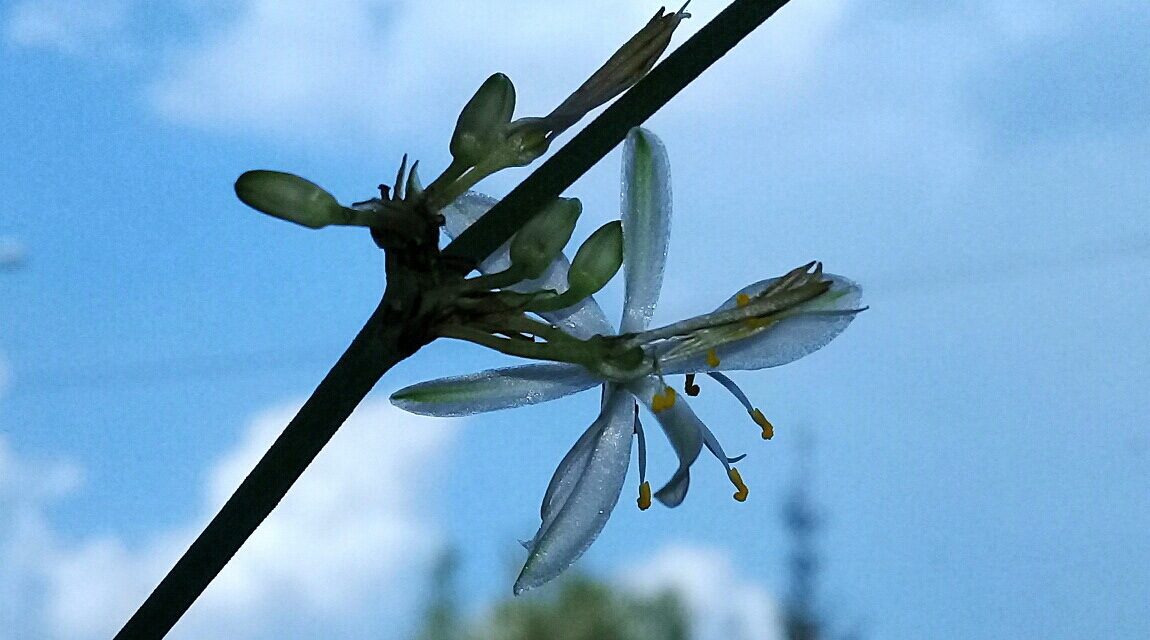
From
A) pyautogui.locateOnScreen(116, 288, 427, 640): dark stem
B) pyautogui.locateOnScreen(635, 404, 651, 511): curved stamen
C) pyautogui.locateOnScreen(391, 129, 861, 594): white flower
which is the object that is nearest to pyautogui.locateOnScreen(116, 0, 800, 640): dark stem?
pyautogui.locateOnScreen(116, 288, 427, 640): dark stem

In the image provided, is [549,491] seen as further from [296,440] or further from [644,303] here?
[296,440]

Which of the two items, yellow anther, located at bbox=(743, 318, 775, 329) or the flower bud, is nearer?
the flower bud

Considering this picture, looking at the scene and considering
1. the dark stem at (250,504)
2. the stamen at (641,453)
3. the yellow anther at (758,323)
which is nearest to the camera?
the dark stem at (250,504)

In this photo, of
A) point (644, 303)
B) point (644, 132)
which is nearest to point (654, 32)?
point (644, 132)

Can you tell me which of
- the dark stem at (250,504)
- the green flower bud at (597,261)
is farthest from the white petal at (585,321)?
the dark stem at (250,504)

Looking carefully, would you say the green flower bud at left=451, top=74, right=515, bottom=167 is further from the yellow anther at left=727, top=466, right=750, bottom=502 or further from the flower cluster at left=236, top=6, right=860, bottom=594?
the yellow anther at left=727, top=466, right=750, bottom=502

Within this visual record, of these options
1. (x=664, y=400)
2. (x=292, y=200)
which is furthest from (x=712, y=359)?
(x=292, y=200)

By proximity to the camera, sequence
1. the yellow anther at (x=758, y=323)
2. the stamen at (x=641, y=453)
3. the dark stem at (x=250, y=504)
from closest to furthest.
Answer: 1. the dark stem at (x=250, y=504)
2. the yellow anther at (x=758, y=323)
3. the stamen at (x=641, y=453)

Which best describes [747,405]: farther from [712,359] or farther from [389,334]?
[389,334]

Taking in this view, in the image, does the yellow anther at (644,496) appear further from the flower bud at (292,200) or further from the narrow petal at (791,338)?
the flower bud at (292,200)
